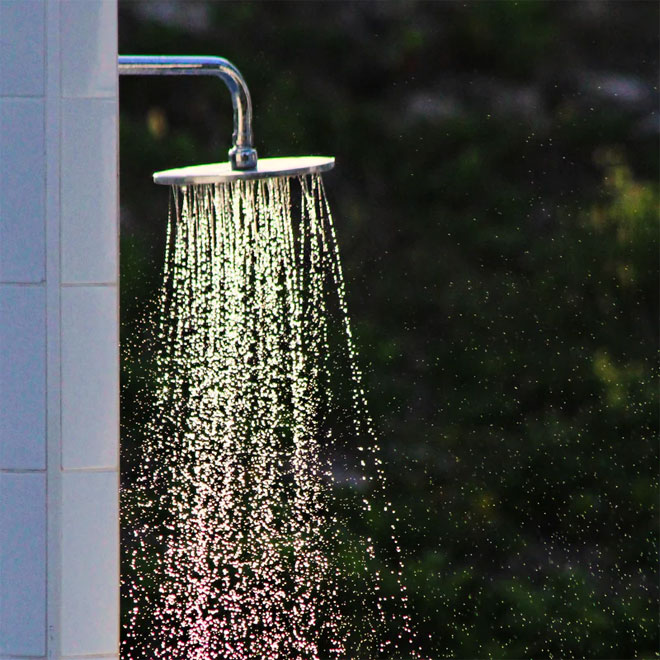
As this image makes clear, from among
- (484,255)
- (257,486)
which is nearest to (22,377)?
(257,486)

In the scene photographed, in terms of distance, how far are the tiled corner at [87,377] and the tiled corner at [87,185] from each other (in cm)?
1

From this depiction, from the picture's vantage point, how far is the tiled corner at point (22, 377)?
0.53 meters

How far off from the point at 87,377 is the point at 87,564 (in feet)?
0.36

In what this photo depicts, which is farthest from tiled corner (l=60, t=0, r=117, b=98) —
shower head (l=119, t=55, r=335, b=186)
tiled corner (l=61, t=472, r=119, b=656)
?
tiled corner (l=61, t=472, r=119, b=656)

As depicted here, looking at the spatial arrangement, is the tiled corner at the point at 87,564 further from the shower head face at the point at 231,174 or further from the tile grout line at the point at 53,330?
the shower head face at the point at 231,174

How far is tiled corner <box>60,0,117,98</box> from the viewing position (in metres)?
0.53

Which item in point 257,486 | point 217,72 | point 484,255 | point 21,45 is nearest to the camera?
point 21,45

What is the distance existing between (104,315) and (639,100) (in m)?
2.06

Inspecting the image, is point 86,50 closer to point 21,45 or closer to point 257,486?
point 21,45

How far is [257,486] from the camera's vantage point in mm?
1897

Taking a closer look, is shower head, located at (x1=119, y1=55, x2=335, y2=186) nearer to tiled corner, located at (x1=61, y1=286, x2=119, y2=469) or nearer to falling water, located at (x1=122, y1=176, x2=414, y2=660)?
tiled corner, located at (x1=61, y1=286, x2=119, y2=469)

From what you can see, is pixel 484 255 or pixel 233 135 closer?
pixel 233 135

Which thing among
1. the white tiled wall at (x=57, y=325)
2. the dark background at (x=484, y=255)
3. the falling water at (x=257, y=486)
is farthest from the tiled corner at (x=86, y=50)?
the dark background at (x=484, y=255)

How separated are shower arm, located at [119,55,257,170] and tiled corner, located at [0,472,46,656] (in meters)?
0.27
